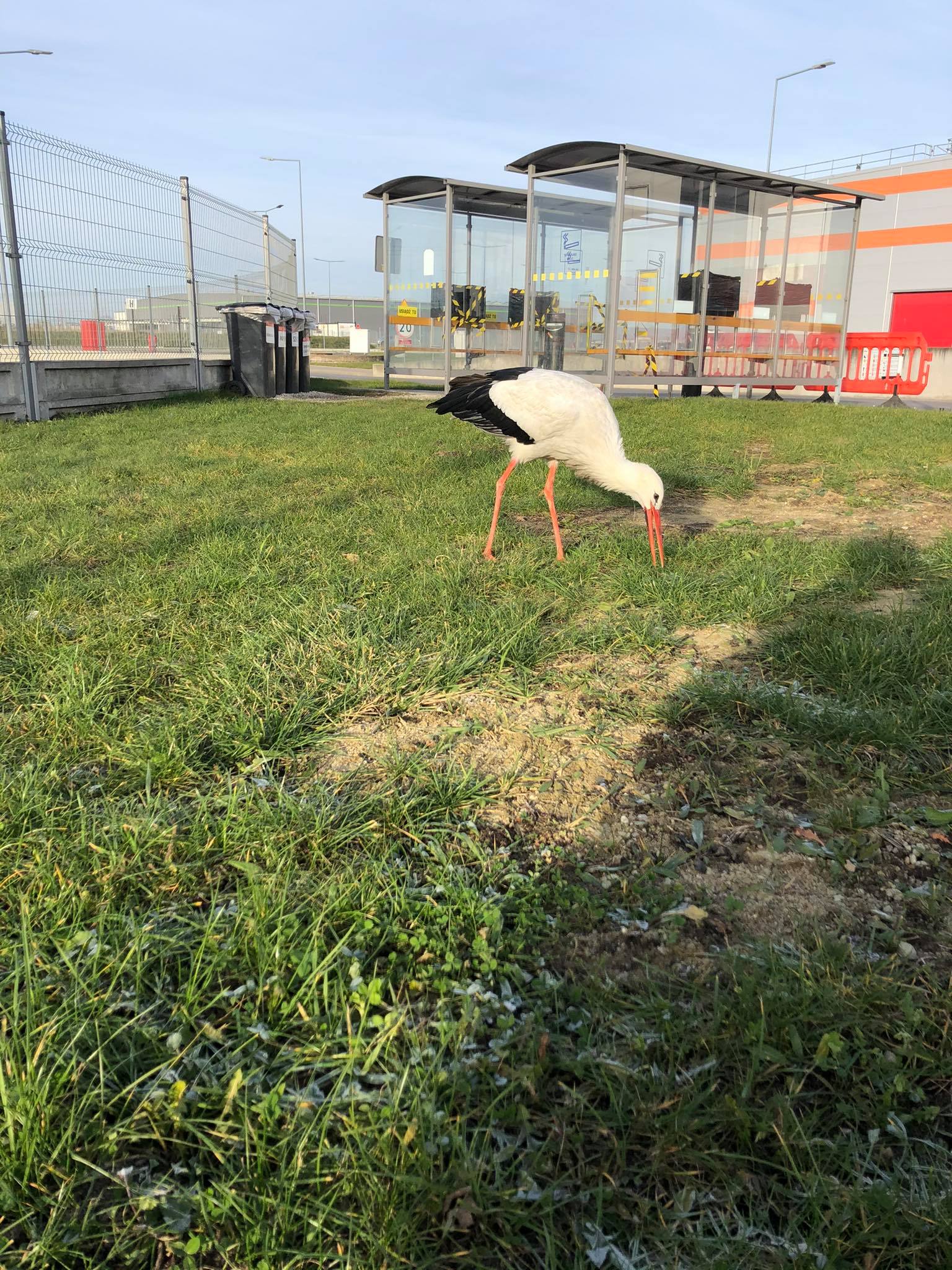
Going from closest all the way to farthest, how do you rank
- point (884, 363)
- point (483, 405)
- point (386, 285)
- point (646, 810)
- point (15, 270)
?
1. point (646, 810)
2. point (483, 405)
3. point (15, 270)
4. point (386, 285)
5. point (884, 363)

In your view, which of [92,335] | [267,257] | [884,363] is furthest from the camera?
[884,363]

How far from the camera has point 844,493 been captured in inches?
293

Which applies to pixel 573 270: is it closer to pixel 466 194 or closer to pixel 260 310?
pixel 466 194

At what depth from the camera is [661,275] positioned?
49.6 feet

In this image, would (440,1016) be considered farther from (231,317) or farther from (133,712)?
(231,317)

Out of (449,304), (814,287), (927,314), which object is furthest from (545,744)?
(927,314)

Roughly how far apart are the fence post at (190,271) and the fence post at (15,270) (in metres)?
4.16

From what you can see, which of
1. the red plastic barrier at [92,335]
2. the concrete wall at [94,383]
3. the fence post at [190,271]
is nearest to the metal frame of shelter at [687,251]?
the fence post at [190,271]

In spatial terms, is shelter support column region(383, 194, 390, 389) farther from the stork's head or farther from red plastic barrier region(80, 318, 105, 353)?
the stork's head

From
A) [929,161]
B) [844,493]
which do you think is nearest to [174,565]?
[844,493]

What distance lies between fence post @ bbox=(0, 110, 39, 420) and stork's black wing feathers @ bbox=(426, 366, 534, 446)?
724cm

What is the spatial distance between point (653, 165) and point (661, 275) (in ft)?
5.67

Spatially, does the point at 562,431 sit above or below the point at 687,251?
below

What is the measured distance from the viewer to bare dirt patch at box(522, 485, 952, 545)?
19.9 ft
